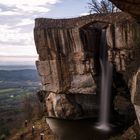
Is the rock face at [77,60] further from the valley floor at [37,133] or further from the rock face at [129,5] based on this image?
the rock face at [129,5]

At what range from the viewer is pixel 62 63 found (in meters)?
35.1

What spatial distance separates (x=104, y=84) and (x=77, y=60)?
3397 mm

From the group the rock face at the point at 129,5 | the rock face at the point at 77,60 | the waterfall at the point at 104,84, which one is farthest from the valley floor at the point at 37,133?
the rock face at the point at 129,5

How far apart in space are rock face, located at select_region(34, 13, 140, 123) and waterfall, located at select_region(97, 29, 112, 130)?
511mm

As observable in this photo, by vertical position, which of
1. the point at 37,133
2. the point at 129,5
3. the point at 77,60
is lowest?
the point at 37,133

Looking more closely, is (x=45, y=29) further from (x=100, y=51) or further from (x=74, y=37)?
(x=100, y=51)

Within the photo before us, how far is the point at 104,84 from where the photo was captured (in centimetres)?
3322

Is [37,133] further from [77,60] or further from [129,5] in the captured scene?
[129,5]

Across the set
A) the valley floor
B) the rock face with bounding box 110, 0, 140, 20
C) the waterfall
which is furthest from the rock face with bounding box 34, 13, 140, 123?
the rock face with bounding box 110, 0, 140, 20

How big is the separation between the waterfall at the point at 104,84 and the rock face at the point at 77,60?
0.51 metres

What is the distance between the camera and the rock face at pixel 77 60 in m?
30.7

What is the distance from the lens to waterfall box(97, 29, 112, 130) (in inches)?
1294

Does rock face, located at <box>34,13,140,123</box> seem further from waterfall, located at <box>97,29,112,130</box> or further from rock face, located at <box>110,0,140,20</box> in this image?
rock face, located at <box>110,0,140,20</box>

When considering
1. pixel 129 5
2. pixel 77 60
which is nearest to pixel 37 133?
pixel 77 60
